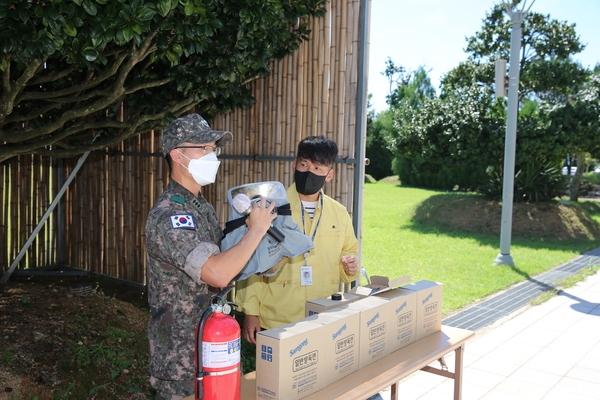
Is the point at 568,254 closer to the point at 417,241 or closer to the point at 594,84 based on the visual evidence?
the point at 417,241

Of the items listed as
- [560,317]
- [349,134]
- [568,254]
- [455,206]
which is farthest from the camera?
[455,206]

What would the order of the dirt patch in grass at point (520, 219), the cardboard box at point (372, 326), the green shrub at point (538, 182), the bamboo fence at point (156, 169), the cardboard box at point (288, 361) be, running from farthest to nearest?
the green shrub at point (538, 182)
the dirt patch in grass at point (520, 219)
the bamboo fence at point (156, 169)
the cardboard box at point (372, 326)
the cardboard box at point (288, 361)

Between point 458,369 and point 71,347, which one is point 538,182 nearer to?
point 458,369

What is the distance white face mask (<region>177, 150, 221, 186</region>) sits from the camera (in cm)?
230

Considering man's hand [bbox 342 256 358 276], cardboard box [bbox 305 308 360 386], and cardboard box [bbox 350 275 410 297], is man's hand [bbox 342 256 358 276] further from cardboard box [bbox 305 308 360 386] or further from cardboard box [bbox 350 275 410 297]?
cardboard box [bbox 305 308 360 386]

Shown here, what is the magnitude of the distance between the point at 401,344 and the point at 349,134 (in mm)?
2388

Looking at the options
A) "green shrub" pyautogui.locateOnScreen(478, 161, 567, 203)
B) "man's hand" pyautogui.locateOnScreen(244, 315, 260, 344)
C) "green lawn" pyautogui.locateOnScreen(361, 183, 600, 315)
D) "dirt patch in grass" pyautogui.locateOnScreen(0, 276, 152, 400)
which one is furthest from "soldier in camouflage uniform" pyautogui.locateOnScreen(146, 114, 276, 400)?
"green shrub" pyautogui.locateOnScreen(478, 161, 567, 203)

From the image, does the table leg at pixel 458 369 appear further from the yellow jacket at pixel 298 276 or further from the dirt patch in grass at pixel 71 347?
the dirt patch in grass at pixel 71 347

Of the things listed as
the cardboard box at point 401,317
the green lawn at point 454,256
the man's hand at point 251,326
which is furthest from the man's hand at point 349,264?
the green lawn at point 454,256

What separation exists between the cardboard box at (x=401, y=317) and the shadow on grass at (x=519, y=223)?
879 centimetres

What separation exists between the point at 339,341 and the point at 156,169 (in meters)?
4.57

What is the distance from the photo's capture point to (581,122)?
40.4 feet

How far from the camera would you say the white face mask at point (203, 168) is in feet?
7.55

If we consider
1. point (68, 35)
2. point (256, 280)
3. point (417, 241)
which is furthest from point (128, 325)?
point (417, 241)
